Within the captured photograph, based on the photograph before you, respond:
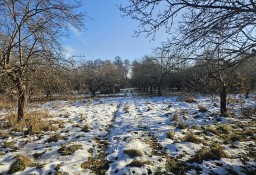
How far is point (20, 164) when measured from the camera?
4730mm

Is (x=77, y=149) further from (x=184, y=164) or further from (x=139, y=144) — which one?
(x=184, y=164)

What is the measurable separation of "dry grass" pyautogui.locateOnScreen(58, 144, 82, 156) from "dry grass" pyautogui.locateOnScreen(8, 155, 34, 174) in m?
0.85

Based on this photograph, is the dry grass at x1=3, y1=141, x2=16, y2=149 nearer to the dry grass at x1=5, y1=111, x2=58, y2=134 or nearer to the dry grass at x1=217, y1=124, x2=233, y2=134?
the dry grass at x1=5, y1=111, x2=58, y2=134

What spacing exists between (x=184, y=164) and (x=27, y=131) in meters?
5.65

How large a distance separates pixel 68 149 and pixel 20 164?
1358mm

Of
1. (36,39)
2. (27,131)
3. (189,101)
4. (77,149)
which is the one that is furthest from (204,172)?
(189,101)

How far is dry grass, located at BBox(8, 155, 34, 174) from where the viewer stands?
4.56m

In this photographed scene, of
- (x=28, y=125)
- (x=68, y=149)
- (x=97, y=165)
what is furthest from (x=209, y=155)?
(x=28, y=125)

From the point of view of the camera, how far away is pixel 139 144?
6.34m

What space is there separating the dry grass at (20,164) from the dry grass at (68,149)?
0.85m

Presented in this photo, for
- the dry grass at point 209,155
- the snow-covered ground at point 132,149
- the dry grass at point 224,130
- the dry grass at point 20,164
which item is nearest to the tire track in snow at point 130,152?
the snow-covered ground at point 132,149

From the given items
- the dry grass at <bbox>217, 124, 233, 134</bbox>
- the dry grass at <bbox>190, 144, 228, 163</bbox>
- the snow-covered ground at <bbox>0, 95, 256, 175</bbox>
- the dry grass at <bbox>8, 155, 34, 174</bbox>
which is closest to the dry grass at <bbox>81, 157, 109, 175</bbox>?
the snow-covered ground at <bbox>0, 95, 256, 175</bbox>

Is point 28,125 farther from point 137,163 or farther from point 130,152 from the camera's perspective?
point 137,163

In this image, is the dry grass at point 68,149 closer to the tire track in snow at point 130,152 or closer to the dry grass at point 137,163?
the tire track in snow at point 130,152
